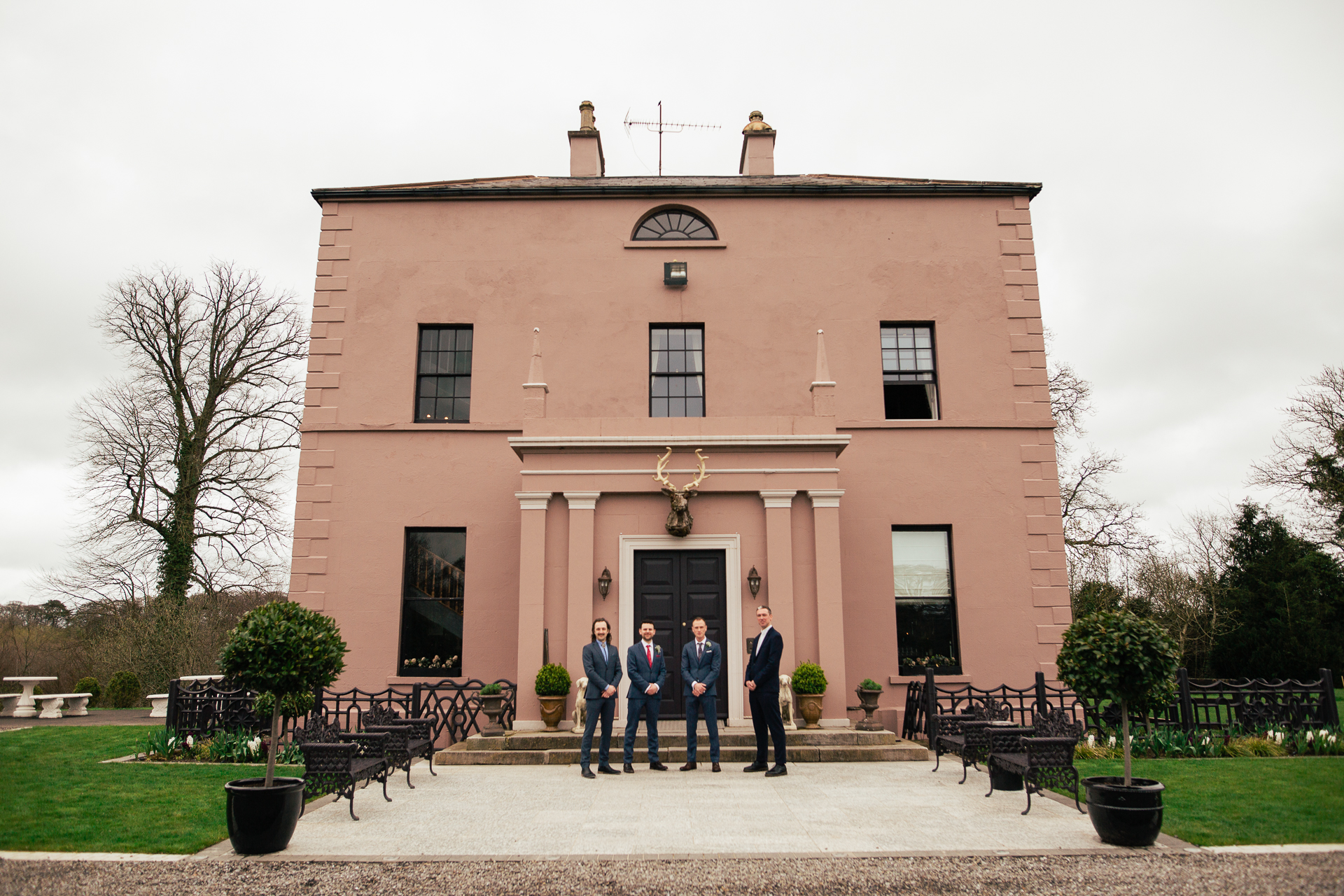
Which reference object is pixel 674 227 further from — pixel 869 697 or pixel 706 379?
pixel 869 697

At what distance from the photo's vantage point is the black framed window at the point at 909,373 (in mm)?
15891

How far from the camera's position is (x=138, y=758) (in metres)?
12.3

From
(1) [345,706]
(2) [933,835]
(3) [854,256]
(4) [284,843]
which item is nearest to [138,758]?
(1) [345,706]

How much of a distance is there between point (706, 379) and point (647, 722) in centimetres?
695

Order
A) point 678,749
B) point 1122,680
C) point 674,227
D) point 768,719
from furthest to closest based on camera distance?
point 674,227, point 678,749, point 768,719, point 1122,680

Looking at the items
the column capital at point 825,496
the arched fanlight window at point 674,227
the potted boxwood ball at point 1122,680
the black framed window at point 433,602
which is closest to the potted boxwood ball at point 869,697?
the column capital at point 825,496

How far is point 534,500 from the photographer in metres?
13.4

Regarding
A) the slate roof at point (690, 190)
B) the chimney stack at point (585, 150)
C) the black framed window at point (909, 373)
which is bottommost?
the black framed window at point (909, 373)

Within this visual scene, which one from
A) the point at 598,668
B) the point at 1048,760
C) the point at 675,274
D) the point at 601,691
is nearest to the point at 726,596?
the point at 598,668

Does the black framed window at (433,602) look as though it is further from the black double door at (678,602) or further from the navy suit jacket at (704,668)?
the navy suit jacket at (704,668)

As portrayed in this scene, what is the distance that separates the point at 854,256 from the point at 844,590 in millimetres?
6451

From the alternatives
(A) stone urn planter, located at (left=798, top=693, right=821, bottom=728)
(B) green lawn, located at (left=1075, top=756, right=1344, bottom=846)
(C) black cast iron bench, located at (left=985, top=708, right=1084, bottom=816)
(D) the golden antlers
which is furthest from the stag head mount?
(B) green lawn, located at (left=1075, top=756, right=1344, bottom=846)

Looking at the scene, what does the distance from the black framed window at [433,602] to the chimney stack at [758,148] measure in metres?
10.0

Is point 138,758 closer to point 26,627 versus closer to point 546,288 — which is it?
point 546,288
